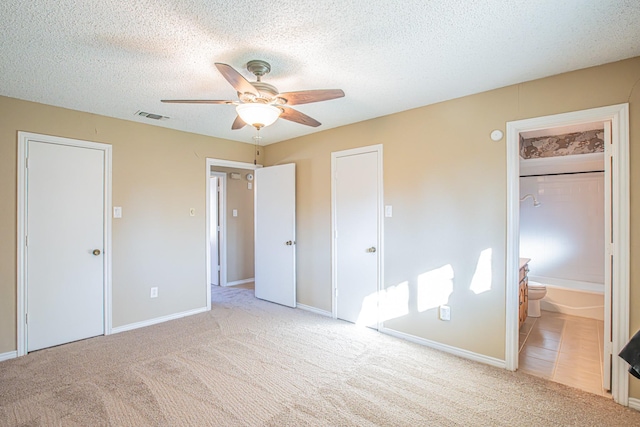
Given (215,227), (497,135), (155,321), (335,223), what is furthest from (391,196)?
(215,227)

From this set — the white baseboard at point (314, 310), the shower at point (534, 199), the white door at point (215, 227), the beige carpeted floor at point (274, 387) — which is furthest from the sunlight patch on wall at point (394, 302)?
the white door at point (215, 227)

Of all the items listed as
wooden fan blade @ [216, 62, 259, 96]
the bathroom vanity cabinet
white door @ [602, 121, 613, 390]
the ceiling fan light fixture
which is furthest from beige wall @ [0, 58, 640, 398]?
wooden fan blade @ [216, 62, 259, 96]

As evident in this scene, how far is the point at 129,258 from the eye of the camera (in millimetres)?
3568

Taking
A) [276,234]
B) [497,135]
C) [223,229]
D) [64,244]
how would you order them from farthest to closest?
[223,229]
[276,234]
[64,244]
[497,135]

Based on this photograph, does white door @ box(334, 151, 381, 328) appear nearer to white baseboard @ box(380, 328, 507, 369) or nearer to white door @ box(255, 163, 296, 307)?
white baseboard @ box(380, 328, 507, 369)

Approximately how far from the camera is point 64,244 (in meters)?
3.14

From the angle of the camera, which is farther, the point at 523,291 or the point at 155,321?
the point at 155,321

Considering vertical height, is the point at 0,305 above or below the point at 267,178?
below

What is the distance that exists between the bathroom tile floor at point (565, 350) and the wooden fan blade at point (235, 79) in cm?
306

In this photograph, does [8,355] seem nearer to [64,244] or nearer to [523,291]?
[64,244]

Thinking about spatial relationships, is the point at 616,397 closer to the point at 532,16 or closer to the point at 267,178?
the point at 532,16

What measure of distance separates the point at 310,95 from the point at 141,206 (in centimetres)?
264

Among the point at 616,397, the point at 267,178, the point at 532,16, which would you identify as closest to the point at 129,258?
the point at 267,178

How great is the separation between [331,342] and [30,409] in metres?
2.32
